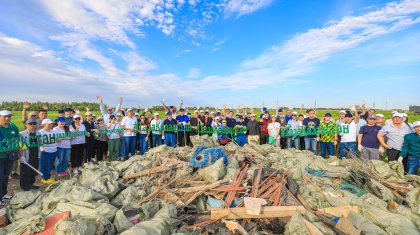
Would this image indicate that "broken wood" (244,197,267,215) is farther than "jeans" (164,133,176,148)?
No

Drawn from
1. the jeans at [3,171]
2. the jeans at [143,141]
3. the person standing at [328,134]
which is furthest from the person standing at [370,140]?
the jeans at [3,171]

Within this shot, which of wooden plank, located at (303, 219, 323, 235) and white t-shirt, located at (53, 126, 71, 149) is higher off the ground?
white t-shirt, located at (53, 126, 71, 149)

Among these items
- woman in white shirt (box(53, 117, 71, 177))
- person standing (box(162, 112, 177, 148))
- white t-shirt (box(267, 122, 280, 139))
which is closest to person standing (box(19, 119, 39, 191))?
woman in white shirt (box(53, 117, 71, 177))

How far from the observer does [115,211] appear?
167 inches

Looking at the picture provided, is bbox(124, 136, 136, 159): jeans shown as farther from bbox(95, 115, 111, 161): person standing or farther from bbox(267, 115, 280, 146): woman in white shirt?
bbox(267, 115, 280, 146): woman in white shirt

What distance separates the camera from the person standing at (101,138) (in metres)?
10.2

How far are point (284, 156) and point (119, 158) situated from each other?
284 inches

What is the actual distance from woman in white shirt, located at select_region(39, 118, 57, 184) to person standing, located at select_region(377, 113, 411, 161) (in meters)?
10.8

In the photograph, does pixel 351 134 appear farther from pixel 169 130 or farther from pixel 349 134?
pixel 169 130

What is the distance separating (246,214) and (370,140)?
241 inches

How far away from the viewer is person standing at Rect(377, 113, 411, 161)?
7.27 m

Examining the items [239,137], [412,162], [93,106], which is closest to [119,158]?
[239,137]

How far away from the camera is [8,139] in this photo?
6.04m

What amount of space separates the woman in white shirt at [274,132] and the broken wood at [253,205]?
6.50m
